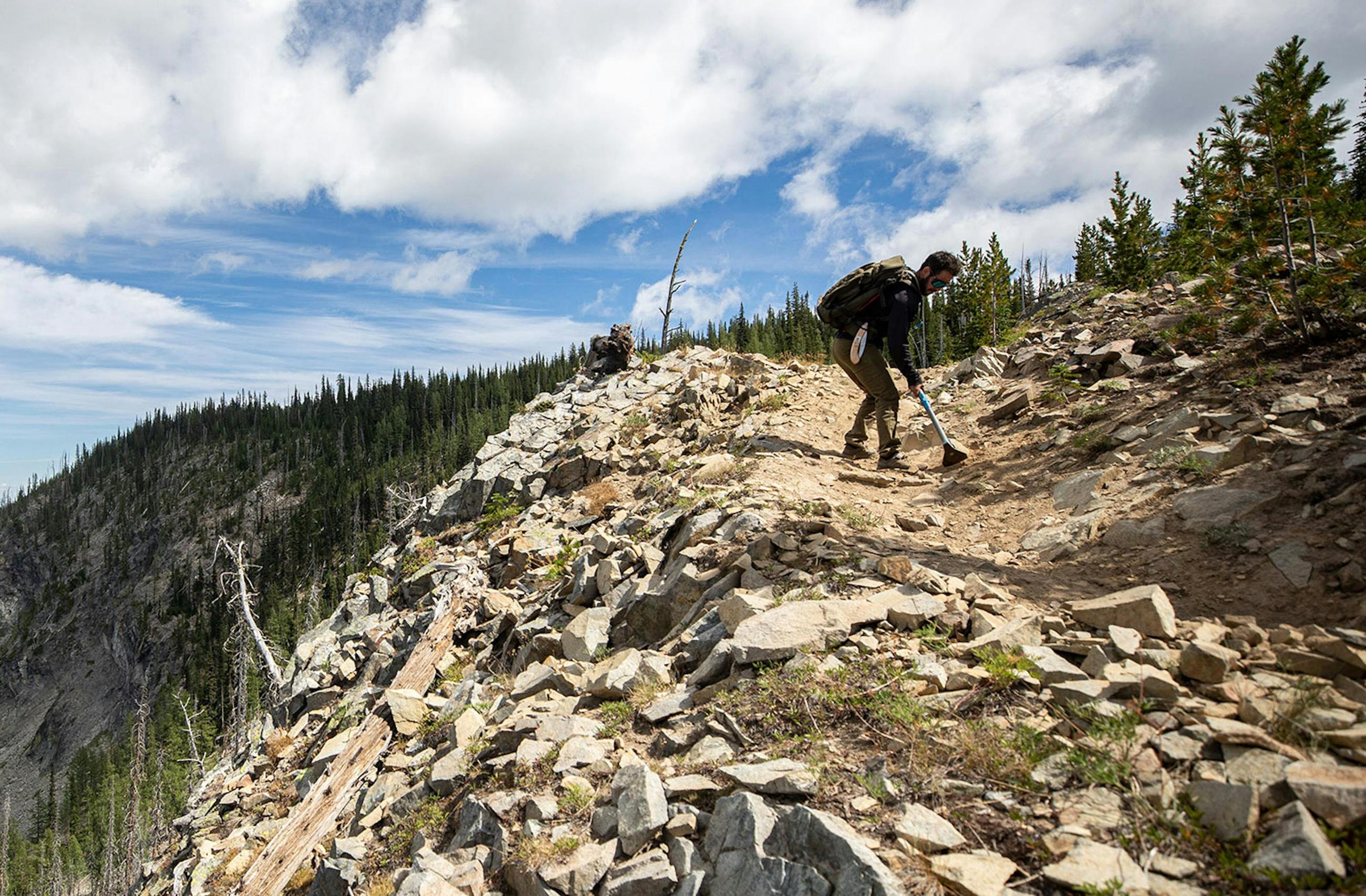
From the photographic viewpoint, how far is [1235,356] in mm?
8000

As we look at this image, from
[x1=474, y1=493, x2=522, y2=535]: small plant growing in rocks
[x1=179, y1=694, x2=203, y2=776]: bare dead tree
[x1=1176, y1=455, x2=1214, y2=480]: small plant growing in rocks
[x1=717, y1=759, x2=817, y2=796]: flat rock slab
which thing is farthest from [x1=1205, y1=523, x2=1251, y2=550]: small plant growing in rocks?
[x1=179, y1=694, x2=203, y2=776]: bare dead tree

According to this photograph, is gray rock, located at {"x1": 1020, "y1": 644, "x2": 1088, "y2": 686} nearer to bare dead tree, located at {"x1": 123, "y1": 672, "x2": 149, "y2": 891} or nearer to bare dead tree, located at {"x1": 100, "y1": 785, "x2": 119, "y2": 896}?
bare dead tree, located at {"x1": 123, "y1": 672, "x2": 149, "y2": 891}

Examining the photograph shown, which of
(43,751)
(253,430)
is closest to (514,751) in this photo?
(43,751)

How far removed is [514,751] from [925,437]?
27.3 feet

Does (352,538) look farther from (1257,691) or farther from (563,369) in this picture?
(1257,691)

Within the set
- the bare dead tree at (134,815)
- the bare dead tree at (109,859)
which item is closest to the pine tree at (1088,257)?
the bare dead tree at (134,815)

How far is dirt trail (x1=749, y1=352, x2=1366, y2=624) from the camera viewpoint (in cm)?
432

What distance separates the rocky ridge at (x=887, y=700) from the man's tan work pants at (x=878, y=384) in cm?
77

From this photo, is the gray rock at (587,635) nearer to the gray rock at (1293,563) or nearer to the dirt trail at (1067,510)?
the dirt trail at (1067,510)

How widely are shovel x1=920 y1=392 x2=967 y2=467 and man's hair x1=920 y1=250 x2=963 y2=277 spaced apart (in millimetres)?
1806

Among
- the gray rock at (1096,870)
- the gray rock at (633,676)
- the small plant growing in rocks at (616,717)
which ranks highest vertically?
the gray rock at (1096,870)

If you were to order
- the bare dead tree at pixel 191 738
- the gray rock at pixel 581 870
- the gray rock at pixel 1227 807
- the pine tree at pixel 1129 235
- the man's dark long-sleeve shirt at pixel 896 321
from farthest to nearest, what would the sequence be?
the pine tree at pixel 1129 235 → the bare dead tree at pixel 191 738 → the man's dark long-sleeve shirt at pixel 896 321 → the gray rock at pixel 581 870 → the gray rock at pixel 1227 807

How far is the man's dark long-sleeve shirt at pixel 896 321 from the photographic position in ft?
30.1

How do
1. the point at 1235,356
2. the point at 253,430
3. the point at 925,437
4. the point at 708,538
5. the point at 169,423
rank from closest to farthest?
the point at 708,538, the point at 1235,356, the point at 925,437, the point at 253,430, the point at 169,423
